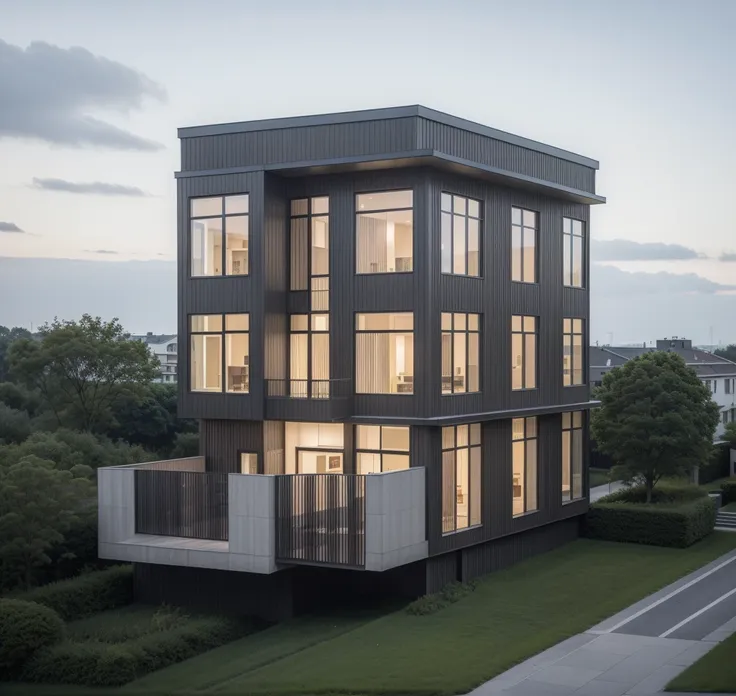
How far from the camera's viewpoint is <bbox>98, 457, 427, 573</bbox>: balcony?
893 inches

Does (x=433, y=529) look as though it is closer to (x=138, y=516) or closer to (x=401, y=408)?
(x=401, y=408)

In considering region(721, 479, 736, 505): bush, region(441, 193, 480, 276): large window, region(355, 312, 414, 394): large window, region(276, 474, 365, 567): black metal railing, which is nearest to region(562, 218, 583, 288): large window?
region(441, 193, 480, 276): large window

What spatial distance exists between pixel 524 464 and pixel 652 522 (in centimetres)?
543

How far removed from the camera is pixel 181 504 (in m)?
24.6

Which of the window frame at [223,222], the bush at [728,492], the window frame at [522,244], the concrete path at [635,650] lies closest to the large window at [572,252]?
the window frame at [522,244]

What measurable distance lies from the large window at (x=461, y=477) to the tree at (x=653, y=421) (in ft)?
30.0

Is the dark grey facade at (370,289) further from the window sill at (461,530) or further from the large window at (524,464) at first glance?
the large window at (524,464)

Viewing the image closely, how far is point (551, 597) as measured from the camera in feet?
81.6

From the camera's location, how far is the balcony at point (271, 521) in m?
22.7

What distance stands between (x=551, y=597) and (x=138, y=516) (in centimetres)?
989

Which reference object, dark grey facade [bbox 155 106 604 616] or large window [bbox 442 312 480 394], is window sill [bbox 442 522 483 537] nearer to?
dark grey facade [bbox 155 106 604 616]

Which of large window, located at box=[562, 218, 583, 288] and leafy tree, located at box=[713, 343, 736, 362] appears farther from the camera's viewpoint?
leafy tree, located at box=[713, 343, 736, 362]

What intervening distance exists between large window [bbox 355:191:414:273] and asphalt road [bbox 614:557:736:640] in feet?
31.0

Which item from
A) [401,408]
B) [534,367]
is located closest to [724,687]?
[401,408]
